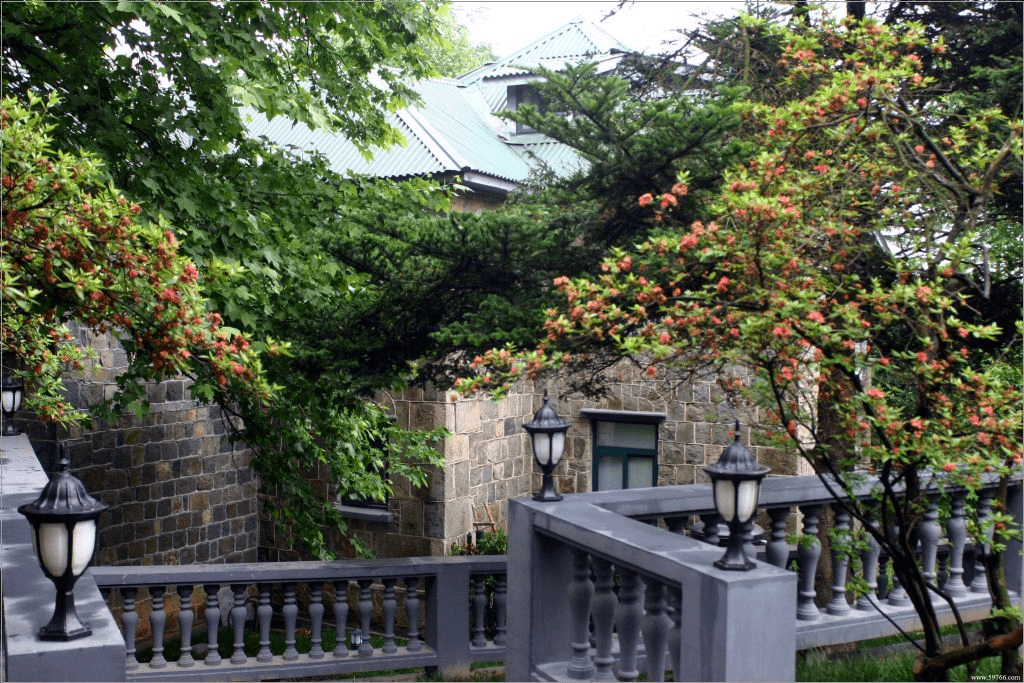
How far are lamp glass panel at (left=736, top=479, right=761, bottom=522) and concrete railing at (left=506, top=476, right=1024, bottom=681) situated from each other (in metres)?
0.22

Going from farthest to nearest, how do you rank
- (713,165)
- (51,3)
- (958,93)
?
(51,3) → (958,93) → (713,165)

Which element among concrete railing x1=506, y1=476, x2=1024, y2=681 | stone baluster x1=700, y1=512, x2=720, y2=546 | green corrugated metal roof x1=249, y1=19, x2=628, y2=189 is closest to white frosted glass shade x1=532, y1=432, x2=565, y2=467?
concrete railing x1=506, y1=476, x2=1024, y2=681

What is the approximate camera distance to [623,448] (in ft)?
45.5

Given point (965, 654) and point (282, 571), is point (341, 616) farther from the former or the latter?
point (965, 654)

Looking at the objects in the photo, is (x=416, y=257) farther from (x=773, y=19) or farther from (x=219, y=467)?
(x=219, y=467)

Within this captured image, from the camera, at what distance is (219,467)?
14648 millimetres

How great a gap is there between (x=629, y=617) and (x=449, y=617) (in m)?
3.87

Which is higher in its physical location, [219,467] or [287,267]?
[287,267]

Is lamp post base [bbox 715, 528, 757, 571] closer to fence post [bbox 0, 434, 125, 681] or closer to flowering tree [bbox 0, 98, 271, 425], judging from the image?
fence post [bbox 0, 434, 125, 681]

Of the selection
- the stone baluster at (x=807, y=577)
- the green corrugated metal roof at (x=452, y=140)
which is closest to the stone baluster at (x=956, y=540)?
the stone baluster at (x=807, y=577)

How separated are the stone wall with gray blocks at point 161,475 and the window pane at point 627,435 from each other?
205 inches

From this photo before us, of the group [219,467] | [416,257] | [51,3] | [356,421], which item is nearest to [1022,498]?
[416,257]

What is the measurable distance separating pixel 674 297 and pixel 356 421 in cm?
434

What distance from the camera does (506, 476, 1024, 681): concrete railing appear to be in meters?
3.69
